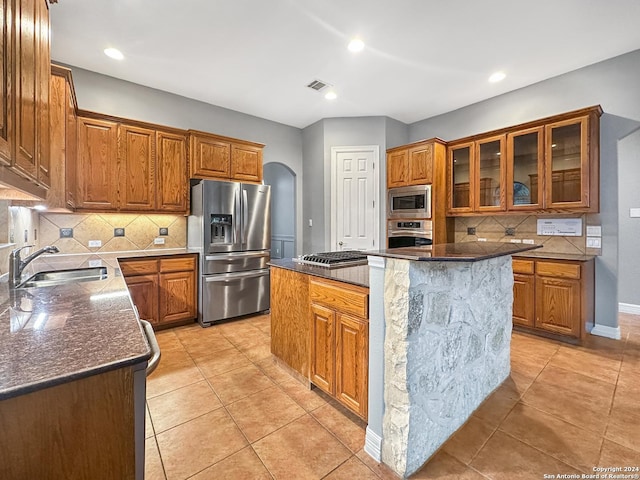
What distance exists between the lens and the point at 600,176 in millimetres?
3025

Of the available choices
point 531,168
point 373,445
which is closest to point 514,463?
point 373,445

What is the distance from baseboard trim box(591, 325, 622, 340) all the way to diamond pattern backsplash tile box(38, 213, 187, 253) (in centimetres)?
491

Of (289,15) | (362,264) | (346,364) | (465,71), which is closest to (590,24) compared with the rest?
(465,71)

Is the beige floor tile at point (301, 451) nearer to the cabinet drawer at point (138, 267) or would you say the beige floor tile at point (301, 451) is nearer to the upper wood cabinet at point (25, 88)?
the upper wood cabinet at point (25, 88)

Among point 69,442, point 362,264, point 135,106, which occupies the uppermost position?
point 135,106

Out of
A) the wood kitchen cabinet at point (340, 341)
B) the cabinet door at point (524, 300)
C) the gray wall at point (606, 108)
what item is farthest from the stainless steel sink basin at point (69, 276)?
the gray wall at point (606, 108)

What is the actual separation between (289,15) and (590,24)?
8.34ft

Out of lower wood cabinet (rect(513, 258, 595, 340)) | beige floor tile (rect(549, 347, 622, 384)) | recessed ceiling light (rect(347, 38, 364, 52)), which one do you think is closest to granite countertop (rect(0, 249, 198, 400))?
recessed ceiling light (rect(347, 38, 364, 52))

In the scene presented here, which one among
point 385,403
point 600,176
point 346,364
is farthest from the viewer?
→ point 600,176

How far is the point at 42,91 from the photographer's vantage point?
136cm

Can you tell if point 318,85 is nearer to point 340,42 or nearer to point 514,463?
point 340,42

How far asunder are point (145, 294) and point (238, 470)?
92.3 inches

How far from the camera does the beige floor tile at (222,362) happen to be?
2.41 meters

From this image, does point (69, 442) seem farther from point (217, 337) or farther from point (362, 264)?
point (217, 337)
